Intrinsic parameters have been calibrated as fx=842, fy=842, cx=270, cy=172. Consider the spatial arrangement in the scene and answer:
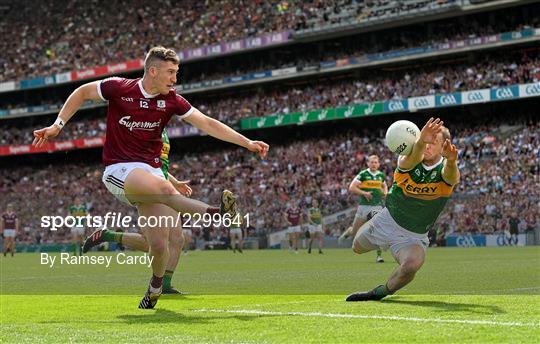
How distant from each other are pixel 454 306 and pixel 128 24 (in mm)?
57148

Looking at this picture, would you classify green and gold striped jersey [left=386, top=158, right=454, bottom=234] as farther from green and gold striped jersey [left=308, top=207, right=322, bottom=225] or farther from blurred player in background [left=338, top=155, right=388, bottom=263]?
green and gold striped jersey [left=308, top=207, right=322, bottom=225]

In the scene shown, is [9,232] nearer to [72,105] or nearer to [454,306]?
[72,105]

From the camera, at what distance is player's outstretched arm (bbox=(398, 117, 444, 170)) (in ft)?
27.2

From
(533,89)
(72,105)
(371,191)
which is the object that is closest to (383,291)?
(72,105)

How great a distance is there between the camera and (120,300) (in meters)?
10.8

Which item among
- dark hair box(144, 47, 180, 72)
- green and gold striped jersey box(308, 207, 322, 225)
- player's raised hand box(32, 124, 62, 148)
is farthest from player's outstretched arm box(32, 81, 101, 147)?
green and gold striped jersey box(308, 207, 322, 225)

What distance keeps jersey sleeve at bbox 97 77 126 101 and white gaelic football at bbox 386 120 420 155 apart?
9.49 ft

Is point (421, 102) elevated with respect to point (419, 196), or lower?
elevated

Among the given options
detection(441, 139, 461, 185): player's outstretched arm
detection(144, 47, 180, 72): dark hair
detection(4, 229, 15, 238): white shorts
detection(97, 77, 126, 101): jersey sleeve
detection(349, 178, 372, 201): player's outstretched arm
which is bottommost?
detection(4, 229, 15, 238): white shorts

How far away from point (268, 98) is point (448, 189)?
46135 mm

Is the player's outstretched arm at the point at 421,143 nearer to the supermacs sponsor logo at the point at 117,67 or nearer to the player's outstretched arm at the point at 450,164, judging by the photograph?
the player's outstretched arm at the point at 450,164

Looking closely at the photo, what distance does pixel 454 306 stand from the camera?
27.7 feet

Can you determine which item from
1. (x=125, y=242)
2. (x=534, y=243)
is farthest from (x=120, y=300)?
(x=534, y=243)

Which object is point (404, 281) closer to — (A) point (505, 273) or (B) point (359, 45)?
(A) point (505, 273)
